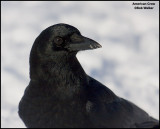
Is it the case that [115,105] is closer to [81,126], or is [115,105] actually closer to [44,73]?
[81,126]

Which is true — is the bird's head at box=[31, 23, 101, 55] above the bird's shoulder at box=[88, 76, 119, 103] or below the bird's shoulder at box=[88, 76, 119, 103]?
above

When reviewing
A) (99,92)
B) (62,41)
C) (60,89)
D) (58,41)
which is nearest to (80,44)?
(62,41)

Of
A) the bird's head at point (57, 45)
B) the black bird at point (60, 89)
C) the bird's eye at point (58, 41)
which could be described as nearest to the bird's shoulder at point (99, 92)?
the black bird at point (60, 89)

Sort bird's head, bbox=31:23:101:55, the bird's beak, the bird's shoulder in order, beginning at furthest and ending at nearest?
the bird's shoulder
the bird's beak
bird's head, bbox=31:23:101:55

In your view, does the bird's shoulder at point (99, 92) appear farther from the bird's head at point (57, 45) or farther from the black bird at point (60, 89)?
the bird's head at point (57, 45)

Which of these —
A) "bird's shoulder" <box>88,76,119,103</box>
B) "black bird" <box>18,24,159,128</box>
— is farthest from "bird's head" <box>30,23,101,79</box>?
"bird's shoulder" <box>88,76,119,103</box>

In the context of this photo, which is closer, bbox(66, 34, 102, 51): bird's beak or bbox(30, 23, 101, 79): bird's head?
bbox(30, 23, 101, 79): bird's head

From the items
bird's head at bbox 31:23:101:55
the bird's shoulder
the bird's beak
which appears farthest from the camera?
the bird's shoulder

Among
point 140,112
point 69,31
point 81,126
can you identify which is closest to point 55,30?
point 69,31

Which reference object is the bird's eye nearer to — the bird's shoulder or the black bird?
the black bird
